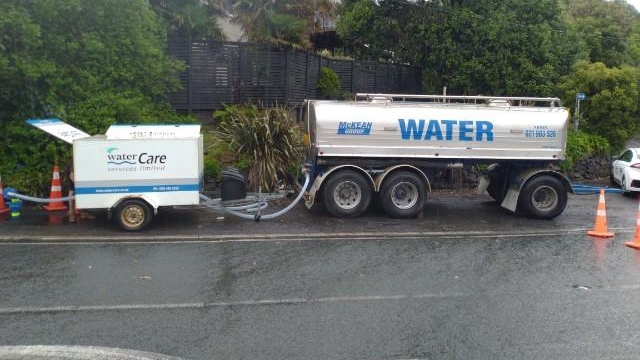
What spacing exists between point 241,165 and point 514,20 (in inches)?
609

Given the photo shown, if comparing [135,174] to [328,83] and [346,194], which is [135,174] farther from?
[328,83]

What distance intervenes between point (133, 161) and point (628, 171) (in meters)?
13.1

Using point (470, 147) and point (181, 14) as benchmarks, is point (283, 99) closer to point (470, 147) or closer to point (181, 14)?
point (181, 14)

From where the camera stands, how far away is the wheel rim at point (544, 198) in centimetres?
1276

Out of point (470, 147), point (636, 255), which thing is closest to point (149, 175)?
point (470, 147)

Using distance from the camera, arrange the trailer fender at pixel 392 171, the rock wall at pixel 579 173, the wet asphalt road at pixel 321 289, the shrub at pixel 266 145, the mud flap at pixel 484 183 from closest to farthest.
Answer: the wet asphalt road at pixel 321 289 < the trailer fender at pixel 392 171 < the shrub at pixel 266 145 < the mud flap at pixel 484 183 < the rock wall at pixel 579 173

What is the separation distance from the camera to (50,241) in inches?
388

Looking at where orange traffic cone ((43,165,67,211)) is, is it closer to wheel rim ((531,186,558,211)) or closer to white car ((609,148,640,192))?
wheel rim ((531,186,558,211))

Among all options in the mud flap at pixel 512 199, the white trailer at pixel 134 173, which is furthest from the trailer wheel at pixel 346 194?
the mud flap at pixel 512 199

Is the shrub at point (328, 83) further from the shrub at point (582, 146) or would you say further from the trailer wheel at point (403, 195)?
the trailer wheel at point (403, 195)

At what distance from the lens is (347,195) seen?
12398mm

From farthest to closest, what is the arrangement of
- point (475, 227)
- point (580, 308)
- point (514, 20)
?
point (514, 20) < point (475, 227) < point (580, 308)

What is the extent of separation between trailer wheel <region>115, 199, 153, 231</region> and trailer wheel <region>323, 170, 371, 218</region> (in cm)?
353

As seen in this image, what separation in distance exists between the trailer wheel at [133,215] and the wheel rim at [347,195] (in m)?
3.70
